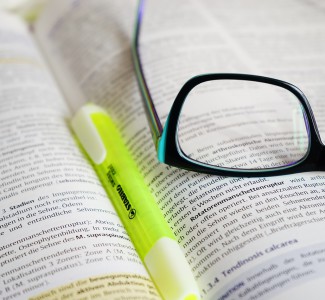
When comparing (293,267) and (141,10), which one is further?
(141,10)

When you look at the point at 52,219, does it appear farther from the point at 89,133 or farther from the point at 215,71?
the point at 215,71

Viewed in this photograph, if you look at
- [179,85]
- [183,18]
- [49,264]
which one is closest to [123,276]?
[49,264]

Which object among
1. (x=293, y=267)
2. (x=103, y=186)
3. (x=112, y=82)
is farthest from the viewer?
(x=112, y=82)

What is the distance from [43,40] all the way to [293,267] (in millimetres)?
578

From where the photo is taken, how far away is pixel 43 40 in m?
0.75

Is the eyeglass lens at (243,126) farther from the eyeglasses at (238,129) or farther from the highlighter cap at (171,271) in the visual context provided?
the highlighter cap at (171,271)

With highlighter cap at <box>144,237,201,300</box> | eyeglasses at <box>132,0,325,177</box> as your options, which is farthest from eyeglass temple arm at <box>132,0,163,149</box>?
highlighter cap at <box>144,237,201,300</box>

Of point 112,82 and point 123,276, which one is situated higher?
point 112,82

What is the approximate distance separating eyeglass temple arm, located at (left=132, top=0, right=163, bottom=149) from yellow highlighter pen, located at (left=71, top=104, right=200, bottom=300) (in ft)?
0.16

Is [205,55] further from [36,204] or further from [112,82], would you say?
[36,204]

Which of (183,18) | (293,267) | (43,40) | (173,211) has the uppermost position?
(43,40)

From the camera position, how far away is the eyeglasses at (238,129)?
458mm

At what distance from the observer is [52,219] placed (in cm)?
43

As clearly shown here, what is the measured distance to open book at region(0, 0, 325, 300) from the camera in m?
0.38
